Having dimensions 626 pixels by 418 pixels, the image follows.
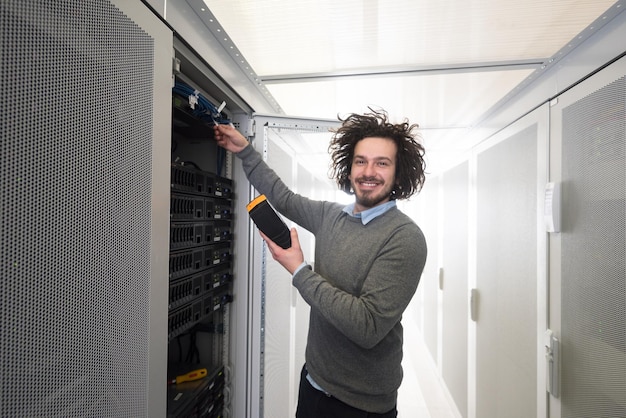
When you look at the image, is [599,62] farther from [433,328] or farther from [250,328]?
[433,328]

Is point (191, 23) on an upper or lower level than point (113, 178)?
upper

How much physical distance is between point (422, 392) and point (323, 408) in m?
2.37

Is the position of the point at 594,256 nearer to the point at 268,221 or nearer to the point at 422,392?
the point at 268,221

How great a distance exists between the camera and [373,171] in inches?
41.6

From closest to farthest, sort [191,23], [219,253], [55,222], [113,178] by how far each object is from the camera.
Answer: [55,222] → [113,178] → [191,23] → [219,253]

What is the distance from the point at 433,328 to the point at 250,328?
2.81 metres

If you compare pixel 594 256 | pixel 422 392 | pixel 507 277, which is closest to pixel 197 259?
pixel 594 256

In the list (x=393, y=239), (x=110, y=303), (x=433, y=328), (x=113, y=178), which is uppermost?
(x=113, y=178)

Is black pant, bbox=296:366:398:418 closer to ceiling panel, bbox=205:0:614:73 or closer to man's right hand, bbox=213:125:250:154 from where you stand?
man's right hand, bbox=213:125:250:154

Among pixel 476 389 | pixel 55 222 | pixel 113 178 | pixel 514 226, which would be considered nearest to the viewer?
pixel 55 222

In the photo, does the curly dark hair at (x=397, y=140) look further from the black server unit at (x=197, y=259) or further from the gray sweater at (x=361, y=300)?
the black server unit at (x=197, y=259)

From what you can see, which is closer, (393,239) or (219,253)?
(393,239)

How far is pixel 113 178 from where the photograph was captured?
1.83 feet

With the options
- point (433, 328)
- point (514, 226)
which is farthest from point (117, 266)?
point (433, 328)
